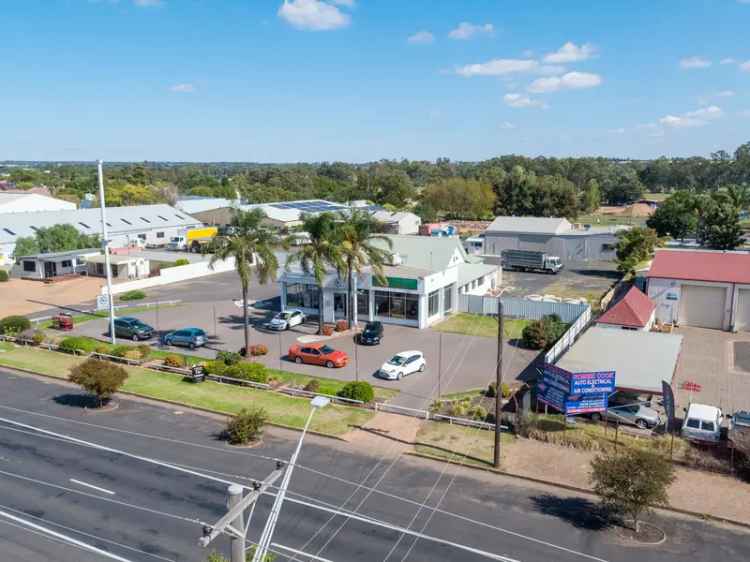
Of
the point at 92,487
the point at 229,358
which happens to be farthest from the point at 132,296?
the point at 92,487

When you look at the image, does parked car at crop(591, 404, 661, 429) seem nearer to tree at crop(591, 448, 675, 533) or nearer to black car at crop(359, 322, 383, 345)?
tree at crop(591, 448, 675, 533)

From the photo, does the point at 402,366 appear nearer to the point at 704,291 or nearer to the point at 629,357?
the point at 629,357

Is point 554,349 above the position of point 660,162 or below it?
below

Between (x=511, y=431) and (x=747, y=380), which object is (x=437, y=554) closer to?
(x=511, y=431)

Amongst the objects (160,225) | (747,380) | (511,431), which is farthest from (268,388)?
(160,225)

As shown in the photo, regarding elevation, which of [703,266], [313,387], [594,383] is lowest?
[313,387]

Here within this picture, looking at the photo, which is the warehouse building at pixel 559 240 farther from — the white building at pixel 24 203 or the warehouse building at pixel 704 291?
the white building at pixel 24 203

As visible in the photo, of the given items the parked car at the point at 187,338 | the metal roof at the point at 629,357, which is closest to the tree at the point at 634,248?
the metal roof at the point at 629,357
